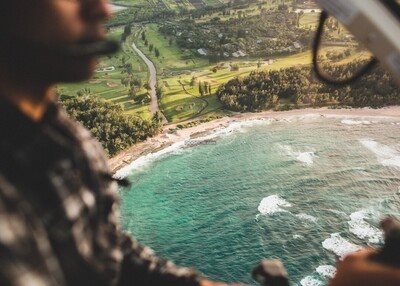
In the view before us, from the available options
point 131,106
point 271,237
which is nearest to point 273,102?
point 131,106

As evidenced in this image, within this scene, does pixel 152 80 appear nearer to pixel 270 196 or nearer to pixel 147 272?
pixel 270 196

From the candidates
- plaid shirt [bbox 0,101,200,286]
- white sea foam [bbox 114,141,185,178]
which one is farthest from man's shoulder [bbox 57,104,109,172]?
white sea foam [bbox 114,141,185,178]

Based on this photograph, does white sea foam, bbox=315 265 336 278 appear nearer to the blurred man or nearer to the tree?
the blurred man

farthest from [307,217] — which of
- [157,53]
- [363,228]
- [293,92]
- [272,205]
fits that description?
[157,53]

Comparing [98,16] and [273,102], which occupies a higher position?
[98,16]

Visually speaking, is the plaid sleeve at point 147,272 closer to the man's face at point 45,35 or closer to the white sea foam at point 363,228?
the man's face at point 45,35

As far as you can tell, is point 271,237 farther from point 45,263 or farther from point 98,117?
point 45,263
